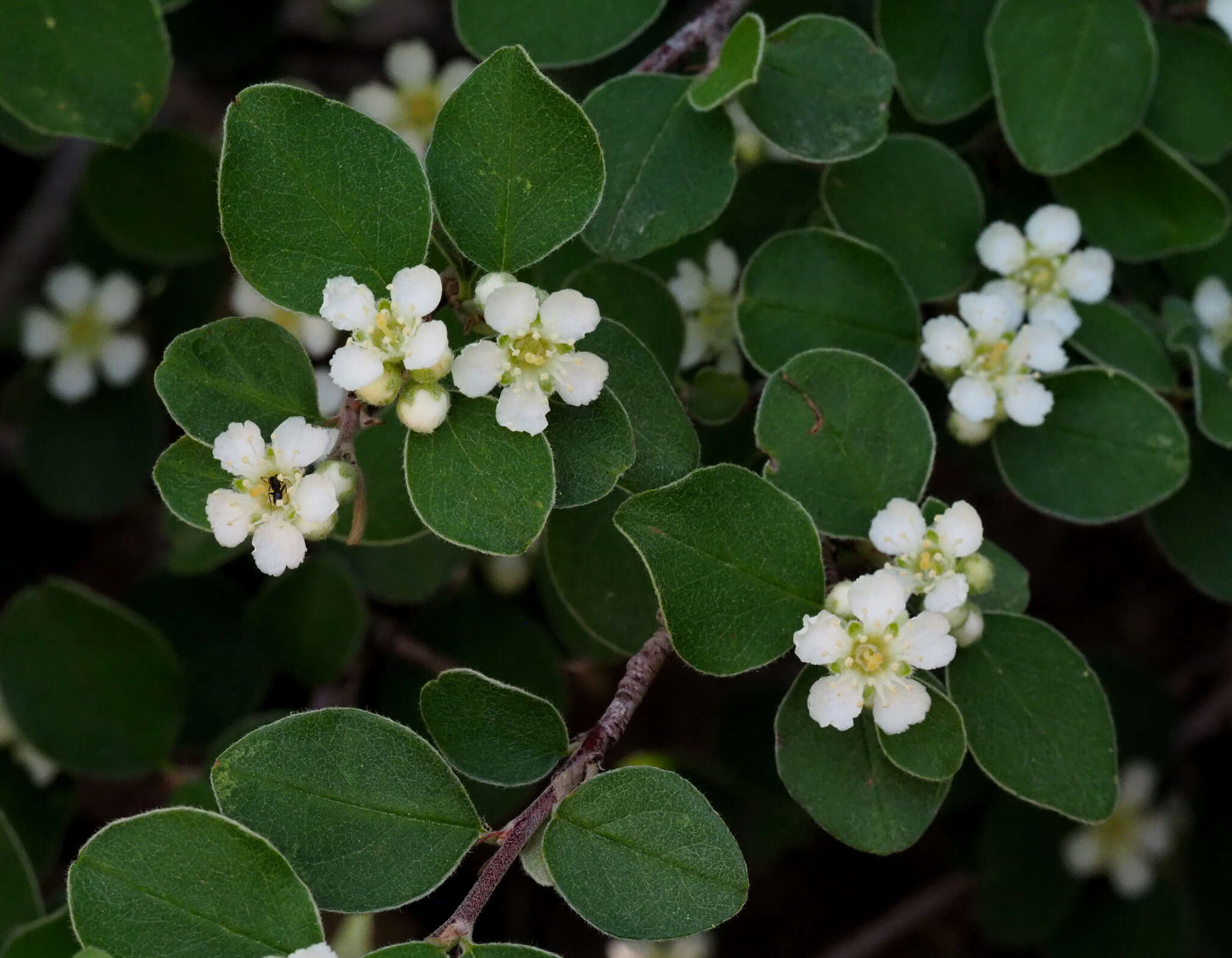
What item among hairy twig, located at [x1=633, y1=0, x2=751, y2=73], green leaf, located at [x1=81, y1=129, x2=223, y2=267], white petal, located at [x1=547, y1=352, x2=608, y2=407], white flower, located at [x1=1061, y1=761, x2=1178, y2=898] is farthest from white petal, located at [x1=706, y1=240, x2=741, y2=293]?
white flower, located at [x1=1061, y1=761, x2=1178, y2=898]

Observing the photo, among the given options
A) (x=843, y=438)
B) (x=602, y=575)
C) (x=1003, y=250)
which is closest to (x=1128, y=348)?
(x=1003, y=250)

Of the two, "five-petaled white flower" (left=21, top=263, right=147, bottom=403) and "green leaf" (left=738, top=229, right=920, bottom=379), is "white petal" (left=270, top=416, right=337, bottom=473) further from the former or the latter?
"five-petaled white flower" (left=21, top=263, right=147, bottom=403)

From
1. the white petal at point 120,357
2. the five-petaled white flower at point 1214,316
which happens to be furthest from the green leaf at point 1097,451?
the white petal at point 120,357

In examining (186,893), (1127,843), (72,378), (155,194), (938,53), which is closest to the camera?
(186,893)

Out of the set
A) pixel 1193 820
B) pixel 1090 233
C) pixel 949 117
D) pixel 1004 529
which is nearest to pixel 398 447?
pixel 949 117

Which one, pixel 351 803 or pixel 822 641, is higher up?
pixel 822 641

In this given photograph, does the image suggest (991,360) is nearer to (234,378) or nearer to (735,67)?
(735,67)

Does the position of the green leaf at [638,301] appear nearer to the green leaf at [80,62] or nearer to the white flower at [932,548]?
the white flower at [932,548]
